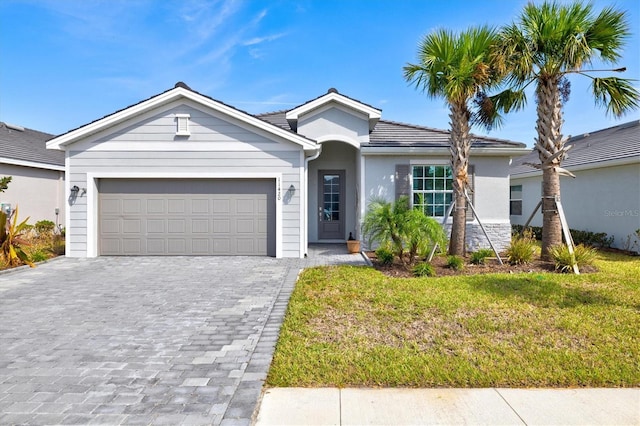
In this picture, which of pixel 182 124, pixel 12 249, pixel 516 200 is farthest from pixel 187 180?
pixel 516 200

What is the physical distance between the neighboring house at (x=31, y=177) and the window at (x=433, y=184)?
14.5 metres

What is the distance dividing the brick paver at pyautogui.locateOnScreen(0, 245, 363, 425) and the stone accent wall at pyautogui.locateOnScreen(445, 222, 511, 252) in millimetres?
6504

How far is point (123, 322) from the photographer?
5242 mm

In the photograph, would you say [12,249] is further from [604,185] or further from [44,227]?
[604,185]

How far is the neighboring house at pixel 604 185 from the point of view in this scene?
38.8 feet

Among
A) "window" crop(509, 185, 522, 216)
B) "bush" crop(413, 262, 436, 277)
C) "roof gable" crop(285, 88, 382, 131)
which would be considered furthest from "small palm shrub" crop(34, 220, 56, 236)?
"window" crop(509, 185, 522, 216)

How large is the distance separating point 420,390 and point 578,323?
3.04 m

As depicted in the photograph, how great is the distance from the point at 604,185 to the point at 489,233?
199 inches

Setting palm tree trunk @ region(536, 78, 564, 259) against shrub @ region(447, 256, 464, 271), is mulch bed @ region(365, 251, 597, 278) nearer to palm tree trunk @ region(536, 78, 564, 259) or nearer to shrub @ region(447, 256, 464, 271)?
shrub @ region(447, 256, 464, 271)

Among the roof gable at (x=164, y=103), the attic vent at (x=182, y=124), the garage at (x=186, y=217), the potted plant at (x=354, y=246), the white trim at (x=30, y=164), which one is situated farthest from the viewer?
the white trim at (x=30, y=164)

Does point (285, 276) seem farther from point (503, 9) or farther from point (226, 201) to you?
point (503, 9)

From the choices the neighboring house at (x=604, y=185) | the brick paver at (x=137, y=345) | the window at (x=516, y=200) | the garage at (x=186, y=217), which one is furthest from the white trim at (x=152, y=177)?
the window at (x=516, y=200)

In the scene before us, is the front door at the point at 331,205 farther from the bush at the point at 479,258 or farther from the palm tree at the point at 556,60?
the palm tree at the point at 556,60

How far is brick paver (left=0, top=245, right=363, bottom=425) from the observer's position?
3.10 meters
